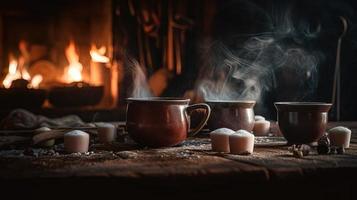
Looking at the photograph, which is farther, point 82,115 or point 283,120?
point 82,115

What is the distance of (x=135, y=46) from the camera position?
20.7 feet

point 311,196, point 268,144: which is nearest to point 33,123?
point 268,144

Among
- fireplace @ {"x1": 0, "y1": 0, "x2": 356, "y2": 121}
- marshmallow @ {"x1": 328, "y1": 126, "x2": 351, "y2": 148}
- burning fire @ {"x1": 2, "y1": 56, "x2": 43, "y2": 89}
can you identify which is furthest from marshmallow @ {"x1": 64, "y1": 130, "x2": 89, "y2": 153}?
burning fire @ {"x1": 2, "y1": 56, "x2": 43, "y2": 89}

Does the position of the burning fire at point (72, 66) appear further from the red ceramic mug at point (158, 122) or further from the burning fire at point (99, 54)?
the red ceramic mug at point (158, 122)

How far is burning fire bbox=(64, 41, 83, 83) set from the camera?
6227 millimetres

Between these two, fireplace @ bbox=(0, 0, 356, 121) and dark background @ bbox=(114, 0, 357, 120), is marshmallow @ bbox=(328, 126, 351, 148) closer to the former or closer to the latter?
dark background @ bbox=(114, 0, 357, 120)

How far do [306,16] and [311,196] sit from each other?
4.08 metres

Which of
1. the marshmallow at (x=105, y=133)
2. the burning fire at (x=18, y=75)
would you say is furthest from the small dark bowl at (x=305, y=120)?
the burning fire at (x=18, y=75)

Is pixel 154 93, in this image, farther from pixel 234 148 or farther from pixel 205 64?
pixel 234 148

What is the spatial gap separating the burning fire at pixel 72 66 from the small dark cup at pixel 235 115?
4198 mm

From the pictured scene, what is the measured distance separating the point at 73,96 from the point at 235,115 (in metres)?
3.68

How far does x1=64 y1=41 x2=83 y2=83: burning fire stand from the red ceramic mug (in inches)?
174

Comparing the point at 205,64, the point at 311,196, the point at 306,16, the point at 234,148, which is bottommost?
the point at 311,196

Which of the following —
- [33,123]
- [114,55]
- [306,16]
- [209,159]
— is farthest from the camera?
[114,55]
